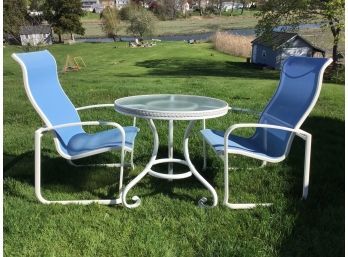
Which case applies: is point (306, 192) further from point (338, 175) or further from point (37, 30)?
point (37, 30)

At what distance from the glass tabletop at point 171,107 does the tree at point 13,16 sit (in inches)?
1857

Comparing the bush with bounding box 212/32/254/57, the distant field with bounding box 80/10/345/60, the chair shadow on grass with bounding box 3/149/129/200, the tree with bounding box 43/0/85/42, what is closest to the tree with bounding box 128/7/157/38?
the distant field with bounding box 80/10/345/60

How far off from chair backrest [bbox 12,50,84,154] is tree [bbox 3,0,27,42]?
4692 cm

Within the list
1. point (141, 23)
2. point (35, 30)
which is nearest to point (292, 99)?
point (141, 23)

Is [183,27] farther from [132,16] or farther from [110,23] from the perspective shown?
[132,16]

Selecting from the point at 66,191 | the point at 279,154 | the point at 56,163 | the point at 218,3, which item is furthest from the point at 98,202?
the point at 218,3

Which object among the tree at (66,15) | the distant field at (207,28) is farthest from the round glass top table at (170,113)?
the tree at (66,15)

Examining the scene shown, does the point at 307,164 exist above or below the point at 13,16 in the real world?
above

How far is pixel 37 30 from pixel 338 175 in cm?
6086

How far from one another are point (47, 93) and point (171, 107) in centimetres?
117

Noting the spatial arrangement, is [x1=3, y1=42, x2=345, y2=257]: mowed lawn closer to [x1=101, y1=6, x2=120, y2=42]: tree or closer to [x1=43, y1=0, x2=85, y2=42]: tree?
[x1=43, y1=0, x2=85, y2=42]: tree

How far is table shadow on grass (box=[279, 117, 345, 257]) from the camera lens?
3.03 metres

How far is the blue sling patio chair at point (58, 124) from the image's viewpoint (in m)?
3.62

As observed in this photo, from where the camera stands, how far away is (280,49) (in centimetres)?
3155
